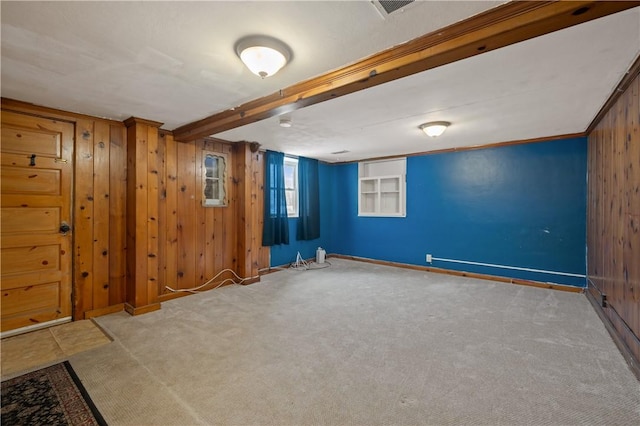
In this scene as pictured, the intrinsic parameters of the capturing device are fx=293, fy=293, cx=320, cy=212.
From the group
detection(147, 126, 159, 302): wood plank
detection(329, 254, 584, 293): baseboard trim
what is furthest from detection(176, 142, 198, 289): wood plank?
detection(329, 254, 584, 293): baseboard trim

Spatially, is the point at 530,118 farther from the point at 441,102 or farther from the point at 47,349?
the point at 47,349

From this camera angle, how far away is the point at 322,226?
6.49m

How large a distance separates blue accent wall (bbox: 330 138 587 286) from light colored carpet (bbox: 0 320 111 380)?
469 centimetres

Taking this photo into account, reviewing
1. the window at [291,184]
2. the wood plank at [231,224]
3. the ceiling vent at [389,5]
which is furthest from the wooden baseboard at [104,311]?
the ceiling vent at [389,5]

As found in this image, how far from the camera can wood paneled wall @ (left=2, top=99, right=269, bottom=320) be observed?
310cm

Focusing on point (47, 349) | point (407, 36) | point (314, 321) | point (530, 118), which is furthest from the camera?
point (530, 118)

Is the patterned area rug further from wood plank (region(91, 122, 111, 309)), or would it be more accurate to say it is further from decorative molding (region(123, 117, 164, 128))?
decorative molding (region(123, 117, 164, 128))

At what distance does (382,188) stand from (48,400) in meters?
5.46

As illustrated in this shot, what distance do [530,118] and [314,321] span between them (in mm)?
3298

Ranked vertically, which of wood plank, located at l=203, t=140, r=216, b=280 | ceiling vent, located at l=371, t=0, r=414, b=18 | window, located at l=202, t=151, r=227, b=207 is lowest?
wood plank, located at l=203, t=140, r=216, b=280

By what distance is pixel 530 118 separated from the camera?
332 centimetres

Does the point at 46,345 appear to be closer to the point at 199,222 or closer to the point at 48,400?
the point at 48,400

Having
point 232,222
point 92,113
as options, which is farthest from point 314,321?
point 92,113

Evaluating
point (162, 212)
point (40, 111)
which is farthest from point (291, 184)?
point (40, 111)
